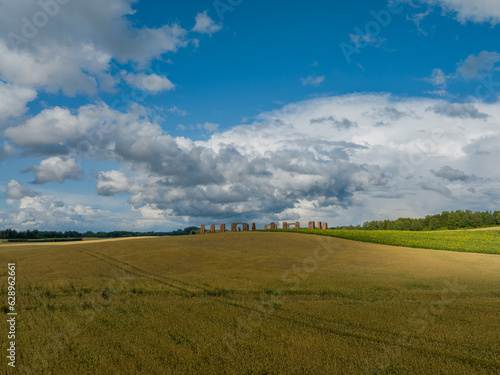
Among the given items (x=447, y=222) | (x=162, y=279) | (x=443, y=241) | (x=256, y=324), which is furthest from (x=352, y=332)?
(x=447, y=222)

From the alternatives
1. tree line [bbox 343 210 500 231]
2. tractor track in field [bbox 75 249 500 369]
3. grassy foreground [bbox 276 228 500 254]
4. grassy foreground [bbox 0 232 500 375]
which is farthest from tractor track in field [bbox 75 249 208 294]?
tree line [bbox 343 210 500 231]

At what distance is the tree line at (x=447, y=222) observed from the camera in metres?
130

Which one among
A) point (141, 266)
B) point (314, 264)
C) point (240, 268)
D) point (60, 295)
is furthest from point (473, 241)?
point (60, 295)

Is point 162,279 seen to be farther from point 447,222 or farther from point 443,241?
point 447,222

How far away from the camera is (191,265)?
94.0 ft

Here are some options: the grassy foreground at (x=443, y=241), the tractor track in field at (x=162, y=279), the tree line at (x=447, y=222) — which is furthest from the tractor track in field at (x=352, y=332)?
the tree line at (x=447, y=222)

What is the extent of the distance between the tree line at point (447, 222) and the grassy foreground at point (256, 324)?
390 feet

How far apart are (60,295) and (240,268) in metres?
13.3

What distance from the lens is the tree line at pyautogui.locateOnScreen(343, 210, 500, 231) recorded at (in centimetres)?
12988

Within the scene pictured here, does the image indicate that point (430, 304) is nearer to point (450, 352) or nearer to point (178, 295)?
point (450, 352)

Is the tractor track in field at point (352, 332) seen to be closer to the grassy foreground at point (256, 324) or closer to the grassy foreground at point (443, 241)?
the grassy foreground at point (256, 324)

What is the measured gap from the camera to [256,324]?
1186 centimetres

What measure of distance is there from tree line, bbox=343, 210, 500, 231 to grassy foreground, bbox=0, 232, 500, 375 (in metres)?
119

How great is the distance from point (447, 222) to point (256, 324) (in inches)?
5780
